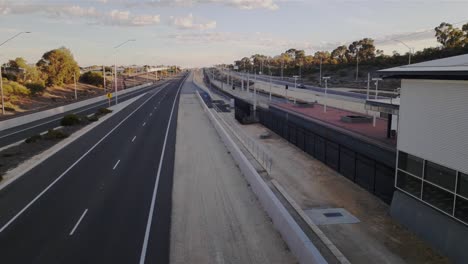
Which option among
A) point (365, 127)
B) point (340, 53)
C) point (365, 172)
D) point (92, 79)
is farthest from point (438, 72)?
point (340, 53)

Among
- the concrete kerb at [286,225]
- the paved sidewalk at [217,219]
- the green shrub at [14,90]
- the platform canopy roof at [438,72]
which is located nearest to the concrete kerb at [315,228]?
the concrete kerb at [286,225]

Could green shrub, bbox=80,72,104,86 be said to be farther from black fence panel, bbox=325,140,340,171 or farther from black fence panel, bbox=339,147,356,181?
black fence panel, bbox=339,147,356,181

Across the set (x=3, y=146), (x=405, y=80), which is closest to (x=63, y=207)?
(x=405, y=80)

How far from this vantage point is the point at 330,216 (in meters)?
16.9

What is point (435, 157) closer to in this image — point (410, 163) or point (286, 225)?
point (410, 163)

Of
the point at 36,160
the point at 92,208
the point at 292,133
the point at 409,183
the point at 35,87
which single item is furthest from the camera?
the point at 35,87

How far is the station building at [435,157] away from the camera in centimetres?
1273

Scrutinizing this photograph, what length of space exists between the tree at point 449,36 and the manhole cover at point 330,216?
9385 centimetres

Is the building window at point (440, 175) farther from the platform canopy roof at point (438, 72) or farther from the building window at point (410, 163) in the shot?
the platform canopy roof at point (438, 72)

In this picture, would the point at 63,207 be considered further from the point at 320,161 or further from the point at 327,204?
the point at 320,161

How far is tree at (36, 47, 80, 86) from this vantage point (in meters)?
108

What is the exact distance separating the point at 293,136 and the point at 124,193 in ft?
59.6

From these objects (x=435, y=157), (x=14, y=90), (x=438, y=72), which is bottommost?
(x=14, y=90)

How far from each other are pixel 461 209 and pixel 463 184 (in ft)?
2.68
